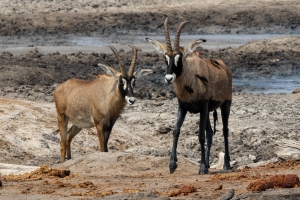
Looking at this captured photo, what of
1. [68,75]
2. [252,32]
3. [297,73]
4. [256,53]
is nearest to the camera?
[68,75]

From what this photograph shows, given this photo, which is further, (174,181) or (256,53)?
(256,53)

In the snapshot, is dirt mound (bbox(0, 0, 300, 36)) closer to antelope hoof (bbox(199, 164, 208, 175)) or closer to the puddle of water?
the puddle of water

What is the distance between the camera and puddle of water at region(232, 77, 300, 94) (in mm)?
22688

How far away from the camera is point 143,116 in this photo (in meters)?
17.7

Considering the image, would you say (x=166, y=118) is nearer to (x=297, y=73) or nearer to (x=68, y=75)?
(x=68, y=75)

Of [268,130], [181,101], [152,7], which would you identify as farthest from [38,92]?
[152,7]

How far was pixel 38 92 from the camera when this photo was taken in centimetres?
2000

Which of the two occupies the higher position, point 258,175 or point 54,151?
point 258,175

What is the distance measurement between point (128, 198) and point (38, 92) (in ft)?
39.1

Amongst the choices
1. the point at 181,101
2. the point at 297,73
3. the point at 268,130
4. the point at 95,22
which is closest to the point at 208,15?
the point at 95,22

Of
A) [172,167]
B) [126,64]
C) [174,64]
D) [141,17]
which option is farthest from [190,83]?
[141,17]

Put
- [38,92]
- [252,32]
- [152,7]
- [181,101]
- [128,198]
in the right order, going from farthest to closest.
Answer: [152,7] < [252,32] < [38,92] < [181,101] < [128,198]

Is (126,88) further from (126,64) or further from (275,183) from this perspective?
(126,64)

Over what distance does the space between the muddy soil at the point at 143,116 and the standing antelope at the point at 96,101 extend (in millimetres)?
500
